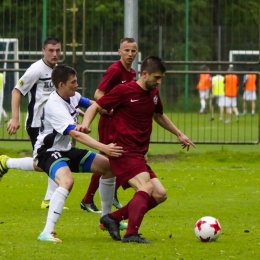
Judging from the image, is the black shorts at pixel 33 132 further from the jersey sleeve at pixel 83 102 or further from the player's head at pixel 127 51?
the jersey sleeve at pixel 83 102

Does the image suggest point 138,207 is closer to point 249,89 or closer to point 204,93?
point 249,89

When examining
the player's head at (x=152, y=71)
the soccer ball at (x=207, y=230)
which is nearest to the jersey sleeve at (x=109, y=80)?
the player's head at (x=152, y=71)

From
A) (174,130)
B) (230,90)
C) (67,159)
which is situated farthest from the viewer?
(230,90)

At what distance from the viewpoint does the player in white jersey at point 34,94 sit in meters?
10.6

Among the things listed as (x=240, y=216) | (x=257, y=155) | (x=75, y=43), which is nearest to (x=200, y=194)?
(x=240, y=216)

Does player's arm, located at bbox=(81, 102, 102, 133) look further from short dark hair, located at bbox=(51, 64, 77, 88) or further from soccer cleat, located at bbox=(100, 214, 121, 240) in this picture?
soccer cleat, located at bbox=(100, 214, 121, 240)

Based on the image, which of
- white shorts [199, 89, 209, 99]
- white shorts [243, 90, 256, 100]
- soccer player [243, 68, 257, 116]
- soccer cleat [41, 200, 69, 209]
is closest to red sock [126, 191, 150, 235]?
soccer cleat [41, 200, 69, 209]

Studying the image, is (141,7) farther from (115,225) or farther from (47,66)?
(115,225)

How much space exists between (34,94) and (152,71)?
3102mm

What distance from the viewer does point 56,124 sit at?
27.4 ft

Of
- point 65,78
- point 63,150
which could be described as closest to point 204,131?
point 63,150

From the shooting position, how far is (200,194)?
38.9 feet

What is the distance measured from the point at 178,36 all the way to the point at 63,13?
208cm

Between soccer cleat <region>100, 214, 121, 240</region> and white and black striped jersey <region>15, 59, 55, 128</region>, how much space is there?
2830 mm
